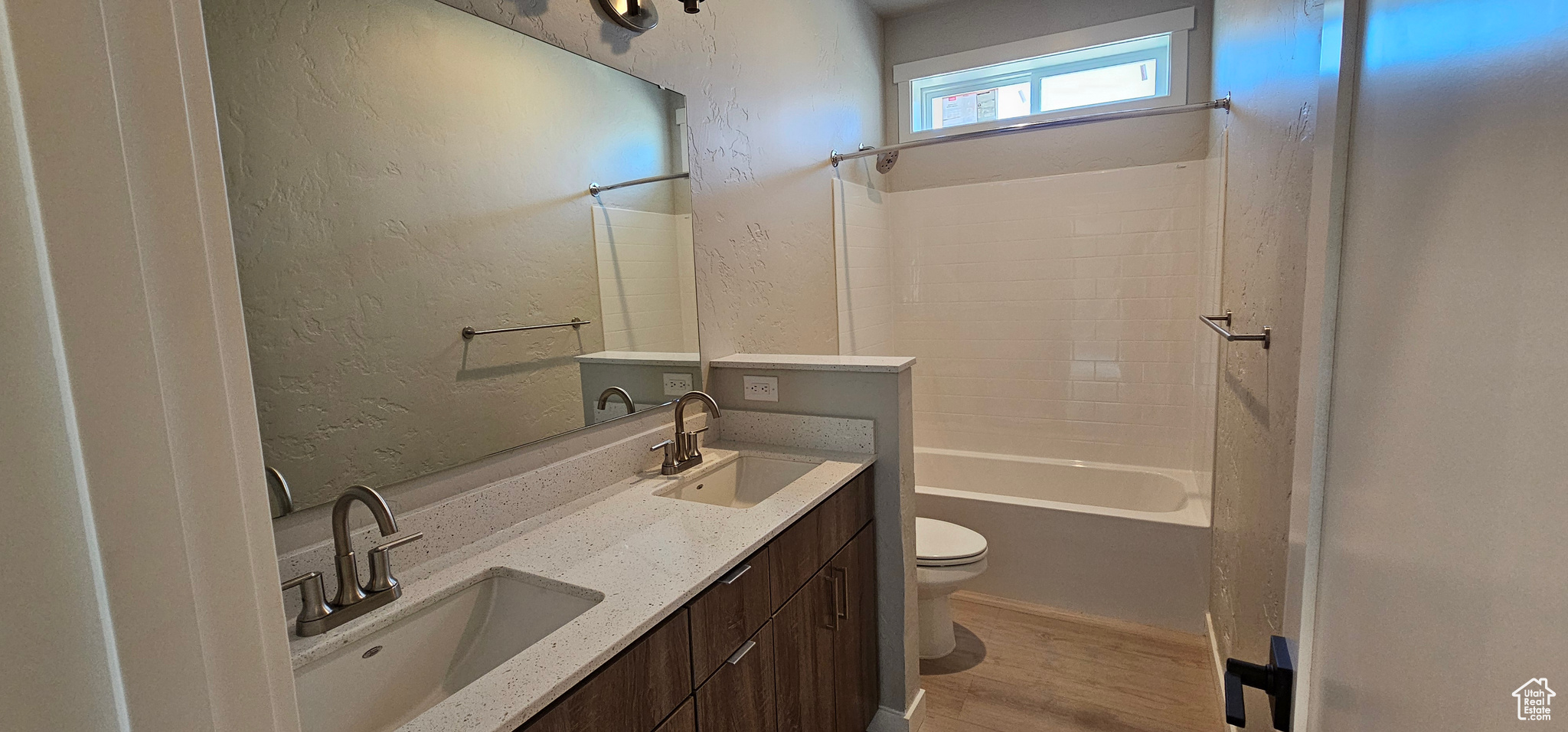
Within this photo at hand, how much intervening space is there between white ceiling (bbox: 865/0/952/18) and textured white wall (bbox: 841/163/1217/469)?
3.01 ft

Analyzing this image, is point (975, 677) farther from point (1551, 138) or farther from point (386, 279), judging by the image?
point (1551, 138)

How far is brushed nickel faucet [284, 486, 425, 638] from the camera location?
1.07 m

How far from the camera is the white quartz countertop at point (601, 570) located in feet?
2.97

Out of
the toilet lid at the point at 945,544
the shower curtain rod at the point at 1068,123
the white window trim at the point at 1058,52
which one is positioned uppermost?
the white window trim at the point at 1058,52

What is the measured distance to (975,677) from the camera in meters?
2.37

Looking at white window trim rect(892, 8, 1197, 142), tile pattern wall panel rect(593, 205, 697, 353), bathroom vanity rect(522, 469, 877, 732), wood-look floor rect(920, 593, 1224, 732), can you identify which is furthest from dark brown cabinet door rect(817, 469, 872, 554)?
white window trim rect(892, 8, 1197, 142)

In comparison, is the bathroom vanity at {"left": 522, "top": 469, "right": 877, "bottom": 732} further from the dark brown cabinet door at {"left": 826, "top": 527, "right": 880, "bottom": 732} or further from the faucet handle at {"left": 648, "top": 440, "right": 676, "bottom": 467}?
the faucet handle at {"left": 648, "top": 440, "right": 676, "bottom": 467}

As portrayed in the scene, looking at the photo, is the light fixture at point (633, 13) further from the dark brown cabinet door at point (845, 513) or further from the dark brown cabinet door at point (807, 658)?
the dark brown cabinet door at point (807, 658)

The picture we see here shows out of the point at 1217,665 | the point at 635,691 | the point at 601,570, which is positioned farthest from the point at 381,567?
the point at 1217,665

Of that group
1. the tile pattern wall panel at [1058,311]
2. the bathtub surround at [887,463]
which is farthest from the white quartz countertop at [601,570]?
the tile pattern wall panel at [1058,311]

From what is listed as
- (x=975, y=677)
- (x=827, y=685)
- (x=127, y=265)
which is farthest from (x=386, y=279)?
(x=975, y=677)

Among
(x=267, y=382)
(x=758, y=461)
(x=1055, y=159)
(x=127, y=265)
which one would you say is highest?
(x=1055, y=159)

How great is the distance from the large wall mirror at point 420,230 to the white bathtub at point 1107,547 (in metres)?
1.74

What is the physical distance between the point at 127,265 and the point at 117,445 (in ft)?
0.25
